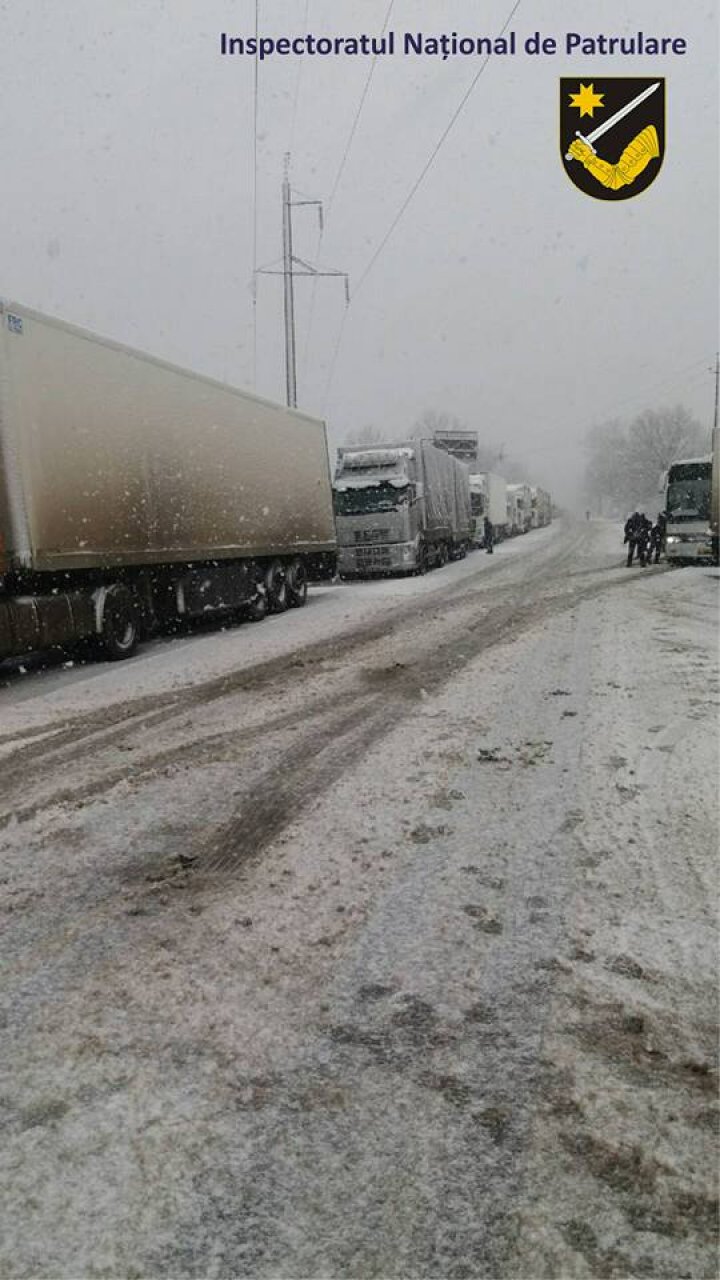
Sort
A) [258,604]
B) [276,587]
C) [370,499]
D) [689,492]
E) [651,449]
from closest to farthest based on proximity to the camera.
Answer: [258,604] < [276,587] < [370,499] < [689,492] < [651,449]

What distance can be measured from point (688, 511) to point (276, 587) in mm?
12784

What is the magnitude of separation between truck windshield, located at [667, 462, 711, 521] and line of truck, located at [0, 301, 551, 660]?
10342 mm

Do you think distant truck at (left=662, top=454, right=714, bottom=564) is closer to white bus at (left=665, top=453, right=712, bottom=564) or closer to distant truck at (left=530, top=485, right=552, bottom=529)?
white bus at (left=665, top=453, right=712, bottom=564)

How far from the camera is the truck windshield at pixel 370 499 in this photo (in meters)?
21.1

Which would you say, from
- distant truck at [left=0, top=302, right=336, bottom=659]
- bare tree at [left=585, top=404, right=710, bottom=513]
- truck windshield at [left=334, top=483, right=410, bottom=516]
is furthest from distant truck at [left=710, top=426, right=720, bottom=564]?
bare tree at [left=585, top=404, right=710, bottom=513]

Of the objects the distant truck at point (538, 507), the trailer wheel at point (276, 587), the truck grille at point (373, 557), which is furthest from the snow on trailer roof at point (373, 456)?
the distant truck at point (538, 507)

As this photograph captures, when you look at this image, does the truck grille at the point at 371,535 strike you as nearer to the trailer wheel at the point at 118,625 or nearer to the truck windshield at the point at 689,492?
the truck windshield at the point at 689,492

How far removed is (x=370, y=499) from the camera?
21328 millimetres

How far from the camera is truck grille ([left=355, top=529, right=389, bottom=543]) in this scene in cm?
2108

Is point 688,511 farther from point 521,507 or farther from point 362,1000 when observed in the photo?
point 521,507

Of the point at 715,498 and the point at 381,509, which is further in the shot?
the point at 381,509

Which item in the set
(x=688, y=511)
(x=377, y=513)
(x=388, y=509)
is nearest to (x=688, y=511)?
(x=688, y=511)

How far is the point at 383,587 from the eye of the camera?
18.9m

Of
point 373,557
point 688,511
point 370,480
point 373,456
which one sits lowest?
point 373,557
